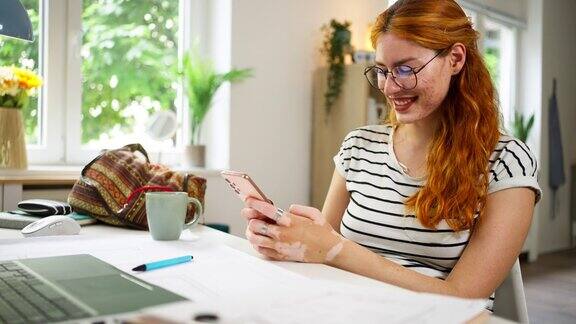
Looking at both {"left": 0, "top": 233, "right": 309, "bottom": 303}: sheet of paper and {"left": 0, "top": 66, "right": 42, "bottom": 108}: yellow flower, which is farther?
{"left": 0, "top": 66, "right": 42, "bottom": 108}: yellow flower

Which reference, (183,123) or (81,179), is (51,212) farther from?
(183,123)

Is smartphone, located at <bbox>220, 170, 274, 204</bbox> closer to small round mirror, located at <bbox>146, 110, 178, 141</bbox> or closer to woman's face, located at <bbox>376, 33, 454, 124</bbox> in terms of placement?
woman's face, located at <bbox>376, 33, 454, 124</bbox>

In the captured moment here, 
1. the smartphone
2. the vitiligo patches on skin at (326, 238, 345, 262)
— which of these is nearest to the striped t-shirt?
the vitiligo patches on skin at (326, 238, 345, 262)

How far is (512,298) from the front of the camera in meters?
1.10

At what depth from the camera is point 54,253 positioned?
3.17 ft

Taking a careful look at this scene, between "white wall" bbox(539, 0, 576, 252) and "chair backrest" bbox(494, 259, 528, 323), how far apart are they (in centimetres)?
419

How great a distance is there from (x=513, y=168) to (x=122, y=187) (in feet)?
3.08

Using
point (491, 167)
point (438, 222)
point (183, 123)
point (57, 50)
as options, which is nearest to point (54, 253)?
point (438, 222)

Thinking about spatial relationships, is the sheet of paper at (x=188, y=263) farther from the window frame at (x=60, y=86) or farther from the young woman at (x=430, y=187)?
the window frame at (x=60, y=86)

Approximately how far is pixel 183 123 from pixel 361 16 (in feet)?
4.47

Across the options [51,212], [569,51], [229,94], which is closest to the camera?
[51,212]

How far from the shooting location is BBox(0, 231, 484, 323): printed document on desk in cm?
60

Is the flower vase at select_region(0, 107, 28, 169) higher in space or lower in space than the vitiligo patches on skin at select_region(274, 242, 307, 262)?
higher

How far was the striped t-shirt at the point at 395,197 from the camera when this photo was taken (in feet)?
3.66
